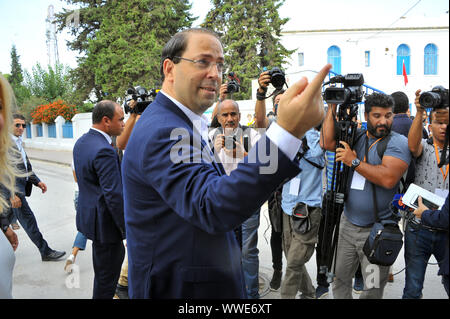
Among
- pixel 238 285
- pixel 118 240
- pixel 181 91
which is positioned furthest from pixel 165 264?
pixel 118 240

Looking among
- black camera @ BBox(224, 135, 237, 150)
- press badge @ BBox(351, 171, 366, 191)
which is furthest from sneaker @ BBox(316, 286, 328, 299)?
black camera @ BBox(224, 135, 237, 150)

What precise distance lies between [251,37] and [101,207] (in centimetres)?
1892

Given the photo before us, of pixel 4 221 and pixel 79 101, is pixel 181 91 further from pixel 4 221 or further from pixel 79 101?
pixel 79 101

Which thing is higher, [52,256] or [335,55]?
[335,55]

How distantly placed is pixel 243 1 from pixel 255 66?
3781 mm

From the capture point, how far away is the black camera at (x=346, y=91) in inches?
98.9

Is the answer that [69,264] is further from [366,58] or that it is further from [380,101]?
[366,58]

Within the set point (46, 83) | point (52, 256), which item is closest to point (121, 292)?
point (52, 256)

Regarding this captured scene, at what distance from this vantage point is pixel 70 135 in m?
20.7

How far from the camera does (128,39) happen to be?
67.6ft

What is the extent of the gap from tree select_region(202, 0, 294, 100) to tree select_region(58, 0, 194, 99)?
8.57ft

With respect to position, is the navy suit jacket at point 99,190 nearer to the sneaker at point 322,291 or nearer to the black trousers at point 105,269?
the black trousers at point 105,269

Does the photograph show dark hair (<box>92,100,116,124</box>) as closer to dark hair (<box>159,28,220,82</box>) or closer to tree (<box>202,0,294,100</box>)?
dark hair (<box>159,28,220,82</box>)

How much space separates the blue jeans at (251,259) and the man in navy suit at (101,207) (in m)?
1.17
